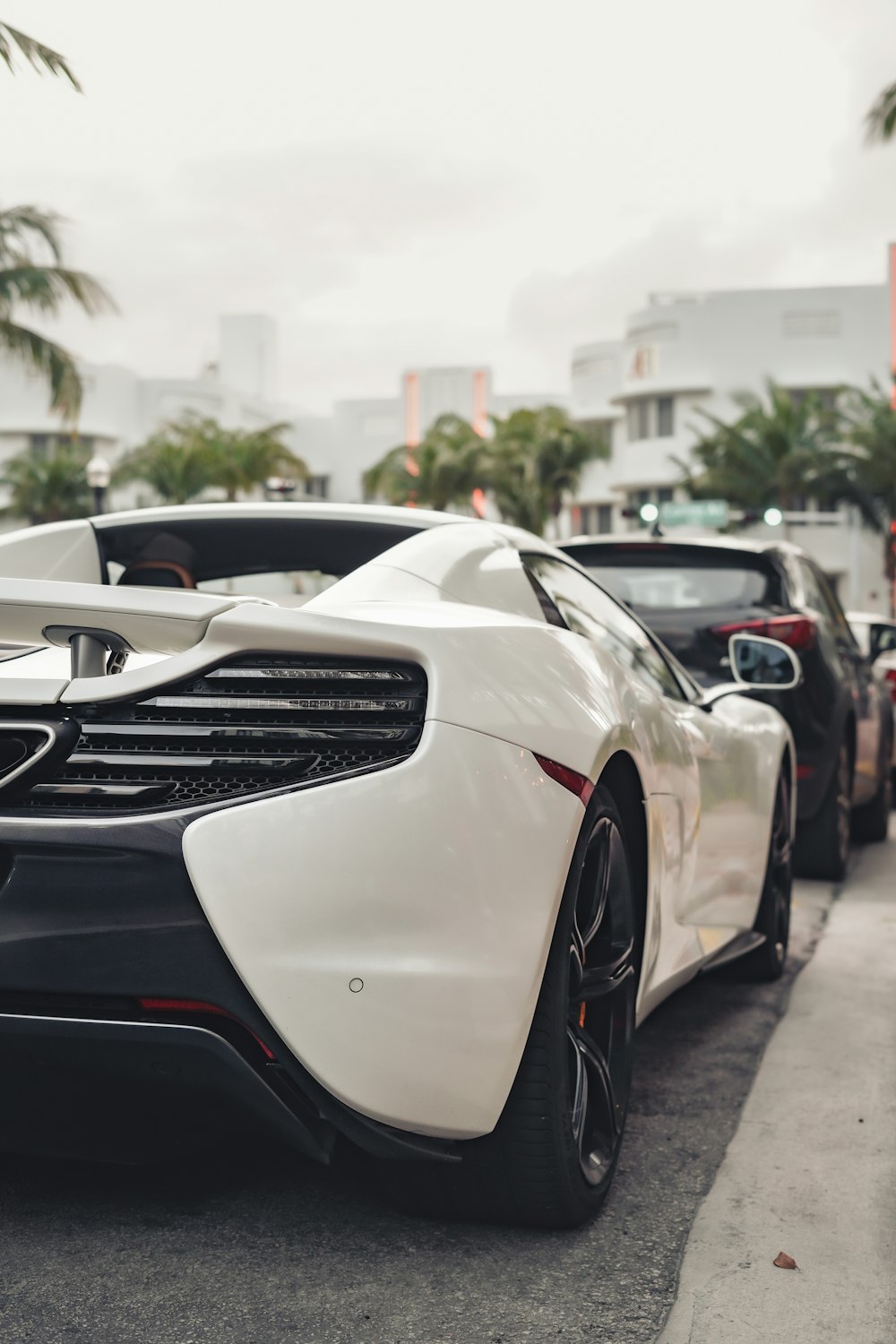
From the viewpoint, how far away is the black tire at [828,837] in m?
7.27

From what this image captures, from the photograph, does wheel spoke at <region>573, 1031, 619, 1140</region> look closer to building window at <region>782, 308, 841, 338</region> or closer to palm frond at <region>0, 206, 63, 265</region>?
palm frond at <region>0, 206, 63, 265</region>

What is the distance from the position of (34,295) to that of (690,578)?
15.9 meters

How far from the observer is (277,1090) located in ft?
A: 8.15

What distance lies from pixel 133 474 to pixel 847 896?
44.8 m

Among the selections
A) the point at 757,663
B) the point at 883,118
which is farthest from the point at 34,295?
the point at 757,663

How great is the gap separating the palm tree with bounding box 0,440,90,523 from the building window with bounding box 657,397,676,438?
72.8 ft

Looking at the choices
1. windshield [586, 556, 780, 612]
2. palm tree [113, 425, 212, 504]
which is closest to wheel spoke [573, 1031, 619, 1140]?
windshield [586, 556, 780, 612]

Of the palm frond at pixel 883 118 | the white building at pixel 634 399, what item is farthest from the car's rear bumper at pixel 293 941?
the white building at pixel 634 399

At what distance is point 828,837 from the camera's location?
7336 mm

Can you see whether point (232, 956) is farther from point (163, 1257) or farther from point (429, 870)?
point (163, 1257)

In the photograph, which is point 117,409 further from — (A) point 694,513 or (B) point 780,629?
(B) point 780,629

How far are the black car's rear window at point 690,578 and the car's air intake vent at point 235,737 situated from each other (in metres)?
4.56

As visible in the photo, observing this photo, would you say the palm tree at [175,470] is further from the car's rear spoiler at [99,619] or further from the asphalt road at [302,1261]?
the car's rear spoiler at [99,619]

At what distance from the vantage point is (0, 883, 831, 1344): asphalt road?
Answer: 249 centimetres
